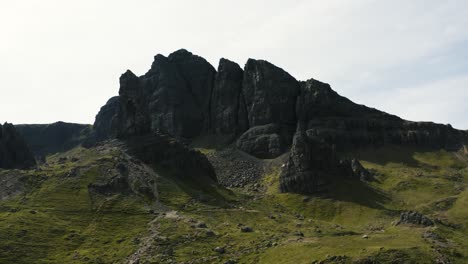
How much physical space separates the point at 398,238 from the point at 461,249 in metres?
20.5

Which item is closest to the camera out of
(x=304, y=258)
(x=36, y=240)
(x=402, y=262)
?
(x=402, y=262)

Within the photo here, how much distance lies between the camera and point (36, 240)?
19475 cm

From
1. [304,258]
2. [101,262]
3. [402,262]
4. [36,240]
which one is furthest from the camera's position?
[36,240]

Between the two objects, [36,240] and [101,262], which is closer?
[101,262]

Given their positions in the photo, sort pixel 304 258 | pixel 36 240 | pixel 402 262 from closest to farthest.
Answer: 1. pixel 402 262
2. pixel 304 258
3. pixel 36 240

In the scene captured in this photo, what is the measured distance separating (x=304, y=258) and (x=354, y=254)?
1553 centimetres

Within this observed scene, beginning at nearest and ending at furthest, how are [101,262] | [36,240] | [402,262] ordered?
[402,262]
[101,262]
[36,240]

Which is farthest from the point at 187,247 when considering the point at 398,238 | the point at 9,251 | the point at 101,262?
the point at 398,238

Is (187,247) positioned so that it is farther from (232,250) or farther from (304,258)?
(304,258)

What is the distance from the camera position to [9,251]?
184 metres

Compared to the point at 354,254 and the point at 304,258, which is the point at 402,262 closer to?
the point at 354,254

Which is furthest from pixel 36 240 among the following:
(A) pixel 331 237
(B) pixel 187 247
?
(A) pixel 331 237

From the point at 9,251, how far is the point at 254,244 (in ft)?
278

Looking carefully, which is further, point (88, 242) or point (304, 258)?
point (88, 242)
